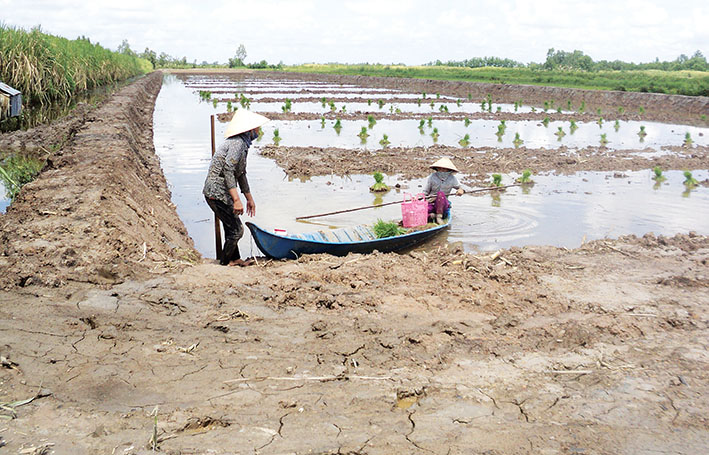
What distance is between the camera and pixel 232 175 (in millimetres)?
6027

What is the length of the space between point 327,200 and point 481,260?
4660 millimetres

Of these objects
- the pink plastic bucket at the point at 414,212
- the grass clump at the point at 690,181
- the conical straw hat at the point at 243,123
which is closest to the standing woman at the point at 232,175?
the conical straw hat at the point at 243,123

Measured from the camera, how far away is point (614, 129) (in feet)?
72.2

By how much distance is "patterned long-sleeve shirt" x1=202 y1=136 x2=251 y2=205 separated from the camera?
5988 mm

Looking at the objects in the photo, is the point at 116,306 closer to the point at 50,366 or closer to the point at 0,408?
the point at 50,366

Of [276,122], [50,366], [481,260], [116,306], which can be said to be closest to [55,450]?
[50,366]

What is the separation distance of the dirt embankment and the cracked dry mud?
4 centimetres

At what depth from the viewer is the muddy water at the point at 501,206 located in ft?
28.8

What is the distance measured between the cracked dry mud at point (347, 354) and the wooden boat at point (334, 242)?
33 centimetres

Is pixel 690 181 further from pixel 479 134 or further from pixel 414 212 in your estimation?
pixel 479 134

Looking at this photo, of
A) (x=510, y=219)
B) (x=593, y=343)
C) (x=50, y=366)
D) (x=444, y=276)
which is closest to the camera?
(x=50, y=366)

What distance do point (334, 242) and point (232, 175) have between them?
1.46 metres

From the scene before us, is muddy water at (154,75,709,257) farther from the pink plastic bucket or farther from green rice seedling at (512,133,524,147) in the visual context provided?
green rice seedling at (512,133,524,147)

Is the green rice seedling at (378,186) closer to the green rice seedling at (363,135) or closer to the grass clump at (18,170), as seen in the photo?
the grass clump at (18,170)
